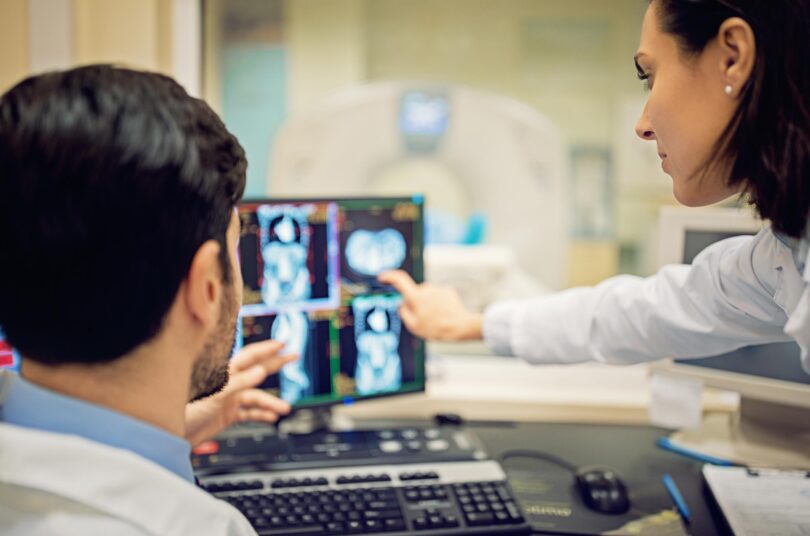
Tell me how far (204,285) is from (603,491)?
832 millimetres

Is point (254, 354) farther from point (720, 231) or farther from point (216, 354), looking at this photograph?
point (720, 231)

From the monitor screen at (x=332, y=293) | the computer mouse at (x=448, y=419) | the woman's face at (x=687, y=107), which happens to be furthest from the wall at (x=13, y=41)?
the woman's face at (x=687, y=107)

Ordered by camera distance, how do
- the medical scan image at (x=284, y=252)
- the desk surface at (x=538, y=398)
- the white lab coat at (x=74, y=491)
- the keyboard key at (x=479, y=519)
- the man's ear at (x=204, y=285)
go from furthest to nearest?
1. the desk surface at (x=538, y=398)
2. the medical scan image at (x=284, y=252)
3. the keyboard key at (x=479, y=519)
4. the man's ear at (x=204, y=285)
5. the white lab coat at (x=74, y=491)

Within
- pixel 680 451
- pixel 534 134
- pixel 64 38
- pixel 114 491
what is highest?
pixel 64 38

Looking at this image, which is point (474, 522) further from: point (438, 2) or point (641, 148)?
point (438, 2)

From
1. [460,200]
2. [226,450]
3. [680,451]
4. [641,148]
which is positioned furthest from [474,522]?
[641,148]

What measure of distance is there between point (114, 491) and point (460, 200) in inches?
68.7

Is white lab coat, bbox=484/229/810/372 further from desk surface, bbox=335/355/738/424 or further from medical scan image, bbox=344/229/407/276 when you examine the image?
desk surface, bbox=335/355/738/424

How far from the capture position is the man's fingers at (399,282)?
152cm

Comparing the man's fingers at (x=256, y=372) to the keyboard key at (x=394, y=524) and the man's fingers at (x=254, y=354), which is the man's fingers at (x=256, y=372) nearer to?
the man's fingers at (x=254, y=354)

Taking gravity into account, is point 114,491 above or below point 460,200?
below

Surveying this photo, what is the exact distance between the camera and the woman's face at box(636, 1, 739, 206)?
968 millimetres

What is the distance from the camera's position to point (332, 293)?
1503 millimetres

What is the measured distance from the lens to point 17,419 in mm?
738
